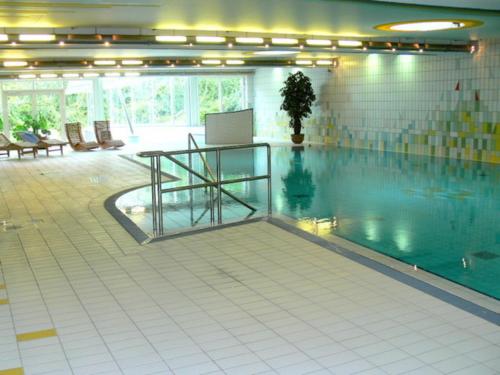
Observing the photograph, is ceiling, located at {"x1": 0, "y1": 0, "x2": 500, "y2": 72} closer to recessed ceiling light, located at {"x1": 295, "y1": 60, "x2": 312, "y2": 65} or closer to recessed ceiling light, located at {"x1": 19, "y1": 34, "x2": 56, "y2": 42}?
recessed ceiling light, located at {"x1": 19, "y1": 34, "x2": 56, "y2": 42}

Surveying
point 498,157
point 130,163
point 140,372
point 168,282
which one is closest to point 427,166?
point 498,157

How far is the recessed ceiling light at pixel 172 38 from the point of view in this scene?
9461 mm

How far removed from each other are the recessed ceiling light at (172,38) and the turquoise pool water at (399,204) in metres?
2.63

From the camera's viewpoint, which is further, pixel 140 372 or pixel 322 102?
pixel 322 102

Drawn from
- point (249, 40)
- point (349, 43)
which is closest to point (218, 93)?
point (349, 43)

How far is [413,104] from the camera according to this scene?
49.0 feet

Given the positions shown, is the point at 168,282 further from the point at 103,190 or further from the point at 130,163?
the point at 130,163

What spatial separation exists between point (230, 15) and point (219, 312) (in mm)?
5104

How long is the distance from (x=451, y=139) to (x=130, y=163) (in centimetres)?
796

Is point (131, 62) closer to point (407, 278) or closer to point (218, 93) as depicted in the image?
point (218, 93)

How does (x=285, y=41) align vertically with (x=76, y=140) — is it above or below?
above

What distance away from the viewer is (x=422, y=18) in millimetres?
8359

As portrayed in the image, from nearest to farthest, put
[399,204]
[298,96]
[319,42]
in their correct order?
[399,204] < [319,42] < [298,96]

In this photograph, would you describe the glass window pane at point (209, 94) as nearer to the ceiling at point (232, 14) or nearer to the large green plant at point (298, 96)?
the large green plant at point (298, 96)
